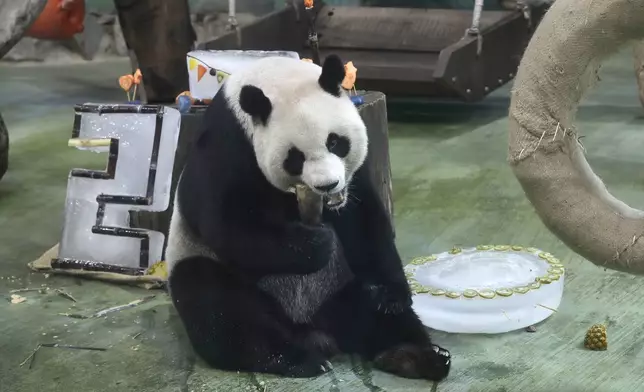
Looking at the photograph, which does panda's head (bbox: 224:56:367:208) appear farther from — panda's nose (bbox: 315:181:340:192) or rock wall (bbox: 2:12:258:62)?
rock wall (bbox: 2:12:258:62)

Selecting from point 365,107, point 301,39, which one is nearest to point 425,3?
point 301,39

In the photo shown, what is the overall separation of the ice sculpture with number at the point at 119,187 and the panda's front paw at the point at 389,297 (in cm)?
94

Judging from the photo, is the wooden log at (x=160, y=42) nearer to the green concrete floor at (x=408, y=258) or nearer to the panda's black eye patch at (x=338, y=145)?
→ the green concrete floor at (x=408, y=258)

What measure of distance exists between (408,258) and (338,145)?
3.84 ft

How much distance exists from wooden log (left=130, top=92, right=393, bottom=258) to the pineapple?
32.5 inches

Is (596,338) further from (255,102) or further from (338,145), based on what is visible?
(255,102)

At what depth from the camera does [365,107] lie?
283 centimetres

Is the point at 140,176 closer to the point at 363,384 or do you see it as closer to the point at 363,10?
the point at 363,384

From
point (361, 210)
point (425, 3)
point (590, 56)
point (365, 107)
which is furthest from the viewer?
point (425, 3)

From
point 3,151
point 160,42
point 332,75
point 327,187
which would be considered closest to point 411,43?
point 160,42

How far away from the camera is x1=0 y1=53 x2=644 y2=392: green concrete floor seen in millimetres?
2168

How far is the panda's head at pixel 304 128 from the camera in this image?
6.26 feet

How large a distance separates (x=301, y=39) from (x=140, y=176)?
3.05 m

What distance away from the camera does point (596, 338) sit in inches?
89.6
